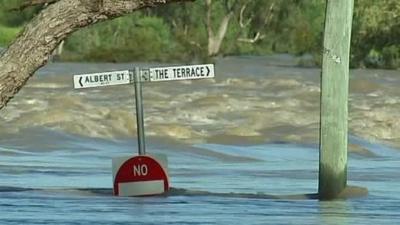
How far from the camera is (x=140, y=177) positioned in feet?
46.4

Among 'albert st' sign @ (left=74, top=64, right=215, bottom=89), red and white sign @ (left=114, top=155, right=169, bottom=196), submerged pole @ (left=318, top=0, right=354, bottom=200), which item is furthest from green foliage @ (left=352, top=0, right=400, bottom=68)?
'albert st' sign @ (left=74, top=64, right=215, bottom=89)

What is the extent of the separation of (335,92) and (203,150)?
11.5 metres

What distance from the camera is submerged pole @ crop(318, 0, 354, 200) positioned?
13982 mm

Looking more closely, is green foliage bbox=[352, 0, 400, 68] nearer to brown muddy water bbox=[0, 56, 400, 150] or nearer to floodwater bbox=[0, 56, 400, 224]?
Result: floodwater bbox=[0, 56, 400, 224]

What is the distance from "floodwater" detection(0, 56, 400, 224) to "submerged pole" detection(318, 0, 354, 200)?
380 millimetres

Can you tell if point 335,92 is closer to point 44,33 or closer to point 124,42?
point 44,33

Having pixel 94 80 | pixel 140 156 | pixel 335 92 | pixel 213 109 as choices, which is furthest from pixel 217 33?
pixel 94 80

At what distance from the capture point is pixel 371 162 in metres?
23.5

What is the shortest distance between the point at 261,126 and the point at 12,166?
36.8ft

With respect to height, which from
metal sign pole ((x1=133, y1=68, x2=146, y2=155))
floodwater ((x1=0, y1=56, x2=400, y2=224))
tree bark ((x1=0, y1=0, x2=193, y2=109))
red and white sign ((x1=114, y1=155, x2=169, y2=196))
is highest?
tree bark ((x1=0, y1=0, x2=193, y2=109))

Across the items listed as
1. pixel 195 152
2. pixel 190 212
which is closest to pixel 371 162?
pixel 195 152

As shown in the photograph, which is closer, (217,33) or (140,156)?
(140,156)

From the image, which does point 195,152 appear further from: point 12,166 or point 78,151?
point 12,166

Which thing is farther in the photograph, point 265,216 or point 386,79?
point 386,79
